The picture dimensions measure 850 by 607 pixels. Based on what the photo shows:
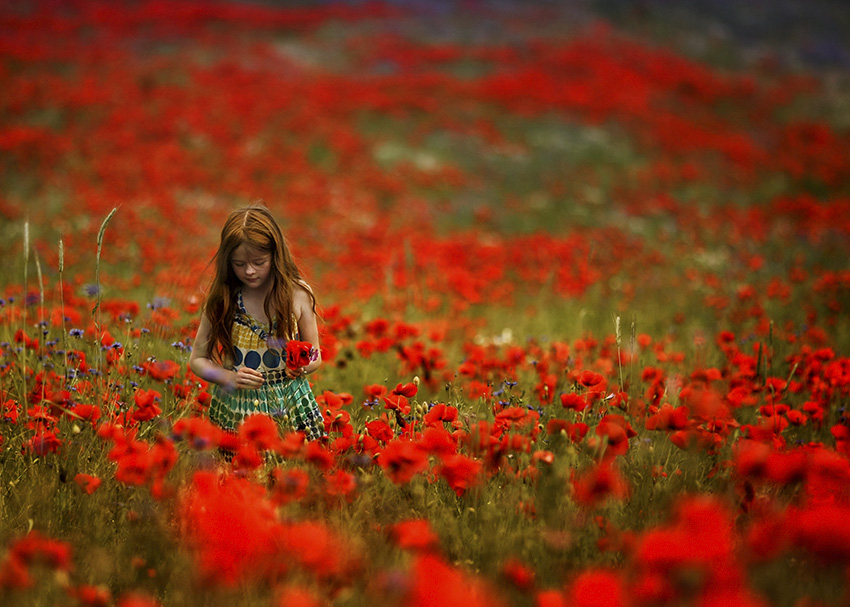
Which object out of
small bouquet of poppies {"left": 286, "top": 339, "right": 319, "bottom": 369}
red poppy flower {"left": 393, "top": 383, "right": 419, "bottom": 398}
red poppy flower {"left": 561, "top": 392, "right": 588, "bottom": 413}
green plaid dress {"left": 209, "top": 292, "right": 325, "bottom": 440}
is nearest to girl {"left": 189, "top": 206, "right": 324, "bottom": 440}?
green plaid dress {"left": 209, "top": 292, "right": 325, "bottom": 440}

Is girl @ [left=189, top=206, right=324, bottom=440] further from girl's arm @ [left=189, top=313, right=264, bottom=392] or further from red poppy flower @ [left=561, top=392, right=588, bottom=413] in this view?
red poppy flower @ [left=561, top=392, right=588, bottom=413]

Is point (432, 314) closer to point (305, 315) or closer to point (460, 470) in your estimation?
point (305, 315)

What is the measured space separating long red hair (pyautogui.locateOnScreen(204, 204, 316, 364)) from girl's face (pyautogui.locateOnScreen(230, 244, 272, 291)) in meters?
0.01

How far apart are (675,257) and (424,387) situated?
503 centimetres

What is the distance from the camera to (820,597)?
3.72 feet

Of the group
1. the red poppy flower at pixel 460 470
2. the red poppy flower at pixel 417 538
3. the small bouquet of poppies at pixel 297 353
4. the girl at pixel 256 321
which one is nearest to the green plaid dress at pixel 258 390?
the girl at pixel 256 321

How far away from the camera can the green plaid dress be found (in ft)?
6.78

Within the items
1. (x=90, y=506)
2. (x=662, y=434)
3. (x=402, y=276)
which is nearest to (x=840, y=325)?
(x=662, y=434)

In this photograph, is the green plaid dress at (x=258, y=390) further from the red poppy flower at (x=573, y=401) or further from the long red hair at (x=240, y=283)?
the red poppy flower at (x=573, y=401)

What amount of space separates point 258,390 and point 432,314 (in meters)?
2.52

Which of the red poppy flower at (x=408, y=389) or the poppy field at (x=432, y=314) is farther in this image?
the red poppy flower at (x=408, y=389)

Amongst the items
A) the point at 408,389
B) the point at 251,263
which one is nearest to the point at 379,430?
the point at 408,389

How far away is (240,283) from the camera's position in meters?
2.11

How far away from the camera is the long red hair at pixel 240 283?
6.48ft
